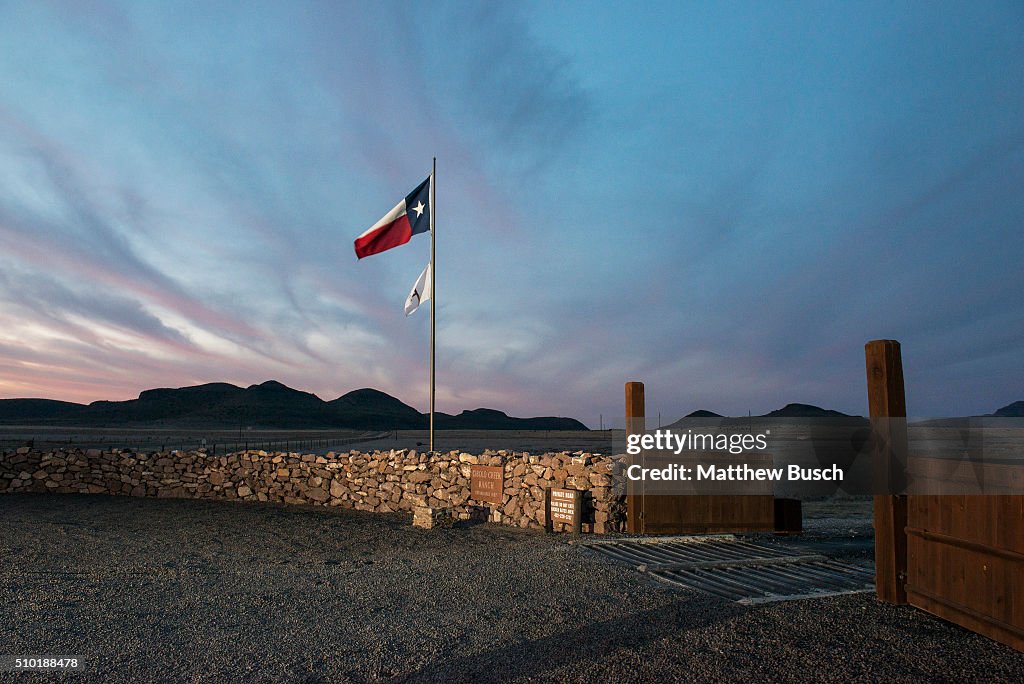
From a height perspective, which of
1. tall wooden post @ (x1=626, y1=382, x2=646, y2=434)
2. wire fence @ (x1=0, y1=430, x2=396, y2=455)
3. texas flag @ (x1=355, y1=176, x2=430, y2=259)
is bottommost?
wire fence @ (x1=0, y1=430, x2=396, y2=455)

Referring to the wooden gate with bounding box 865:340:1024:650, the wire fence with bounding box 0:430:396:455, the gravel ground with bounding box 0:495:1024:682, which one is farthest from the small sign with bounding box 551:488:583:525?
the wire fence with bounding box 0:430:396:455

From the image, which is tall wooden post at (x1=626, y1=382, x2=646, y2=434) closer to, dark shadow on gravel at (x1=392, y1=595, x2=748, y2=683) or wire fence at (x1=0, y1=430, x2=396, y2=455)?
dark shadow on gravel at (x1=392, y1=595, x2=748, y2=683)

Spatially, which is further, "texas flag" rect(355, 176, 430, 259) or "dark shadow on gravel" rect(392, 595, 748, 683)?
"texas flag" rect(355, 176, 430, 259)

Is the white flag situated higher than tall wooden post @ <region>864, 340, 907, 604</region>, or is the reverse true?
the white flag

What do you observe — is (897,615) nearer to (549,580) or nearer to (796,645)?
(796,645)

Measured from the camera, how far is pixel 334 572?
891cm

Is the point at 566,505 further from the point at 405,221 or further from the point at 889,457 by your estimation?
the point at 405,221

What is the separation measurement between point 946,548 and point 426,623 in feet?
17.9

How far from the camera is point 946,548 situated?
6.44 meters

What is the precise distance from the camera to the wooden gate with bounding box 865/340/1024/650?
→ 5605 millimetres

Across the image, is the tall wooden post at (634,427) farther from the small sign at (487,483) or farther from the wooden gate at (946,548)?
the wooden gate at (946,548)

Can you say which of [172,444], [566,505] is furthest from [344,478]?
[172,444]

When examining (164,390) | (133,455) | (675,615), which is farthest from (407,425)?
(675,615)

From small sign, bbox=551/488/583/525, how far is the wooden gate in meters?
5.89
